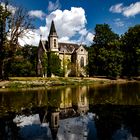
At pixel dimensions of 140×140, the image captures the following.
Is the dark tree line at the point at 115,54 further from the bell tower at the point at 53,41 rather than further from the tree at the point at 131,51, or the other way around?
the bell tower at the point at 53,41

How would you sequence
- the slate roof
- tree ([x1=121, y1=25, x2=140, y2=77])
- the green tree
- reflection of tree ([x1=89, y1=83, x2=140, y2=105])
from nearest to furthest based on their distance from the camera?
reflection of tree ([x1=89, y1=83, x2=140, y2=105]) < the green tree < tree ([x1=121, y1=25, x2=140, y2=77]) < the slate roof

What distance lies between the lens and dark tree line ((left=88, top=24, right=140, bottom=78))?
2948 inches

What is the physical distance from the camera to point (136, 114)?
56.7 ft

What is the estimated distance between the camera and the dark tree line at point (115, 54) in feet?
246

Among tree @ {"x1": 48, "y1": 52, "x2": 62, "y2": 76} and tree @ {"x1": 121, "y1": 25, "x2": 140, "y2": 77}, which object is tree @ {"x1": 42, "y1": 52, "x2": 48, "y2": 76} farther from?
tree @ {"x1": 121, "y1": 25, "x2": 140, "y2": 77}

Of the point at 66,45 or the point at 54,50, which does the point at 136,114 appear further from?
the point at 66,45

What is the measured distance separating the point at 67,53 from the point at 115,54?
18457 mm

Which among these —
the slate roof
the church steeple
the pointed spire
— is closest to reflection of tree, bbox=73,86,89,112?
the church steeple

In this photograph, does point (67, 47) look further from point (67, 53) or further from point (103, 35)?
point (103, 35)

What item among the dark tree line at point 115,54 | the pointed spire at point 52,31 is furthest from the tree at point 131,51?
the pointed spire at point 52,31

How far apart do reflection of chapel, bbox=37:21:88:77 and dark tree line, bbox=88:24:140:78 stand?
291 cm

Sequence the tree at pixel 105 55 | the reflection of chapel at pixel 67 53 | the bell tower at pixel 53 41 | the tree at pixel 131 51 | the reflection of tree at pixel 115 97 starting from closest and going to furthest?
the reflection of tree at pixel 115 97 → the tree at pixel 105 55 → the tree at pixel 131 51 → the bell tower at pixel 53 41 → the reflection of chapel at pixel 67 53

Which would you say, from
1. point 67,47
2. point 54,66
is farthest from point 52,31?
point 54,66

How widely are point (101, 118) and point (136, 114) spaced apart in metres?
2.40
